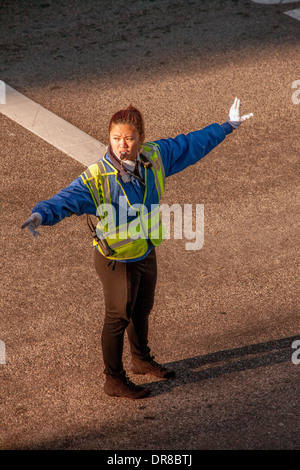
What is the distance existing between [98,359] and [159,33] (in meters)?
6.30

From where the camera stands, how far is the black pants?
4.16 metres

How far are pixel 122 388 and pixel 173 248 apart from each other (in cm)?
185

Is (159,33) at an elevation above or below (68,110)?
above

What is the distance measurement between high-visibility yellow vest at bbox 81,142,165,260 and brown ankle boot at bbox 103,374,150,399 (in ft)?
2.84

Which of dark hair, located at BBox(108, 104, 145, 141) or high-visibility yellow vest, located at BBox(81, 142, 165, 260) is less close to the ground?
dark hair, located at BBox(108, 104, 145, 141)

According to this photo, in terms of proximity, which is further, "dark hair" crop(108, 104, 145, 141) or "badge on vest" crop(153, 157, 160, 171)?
"badge on vest" crop(153, 157, 160, 171)

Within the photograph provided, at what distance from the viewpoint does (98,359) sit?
490 cm

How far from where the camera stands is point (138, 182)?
4.06 m

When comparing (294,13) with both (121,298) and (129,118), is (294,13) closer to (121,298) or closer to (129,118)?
(129,118)

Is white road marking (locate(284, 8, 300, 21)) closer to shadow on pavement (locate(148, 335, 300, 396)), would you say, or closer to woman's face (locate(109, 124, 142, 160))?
shadow on pavement (locate(148, 335, 300, 396))

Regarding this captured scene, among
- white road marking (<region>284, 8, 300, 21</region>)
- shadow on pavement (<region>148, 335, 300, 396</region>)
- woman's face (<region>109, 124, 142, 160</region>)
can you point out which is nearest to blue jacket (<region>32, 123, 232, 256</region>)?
woman's face (<region>109, 124, 142, 160</region>)
